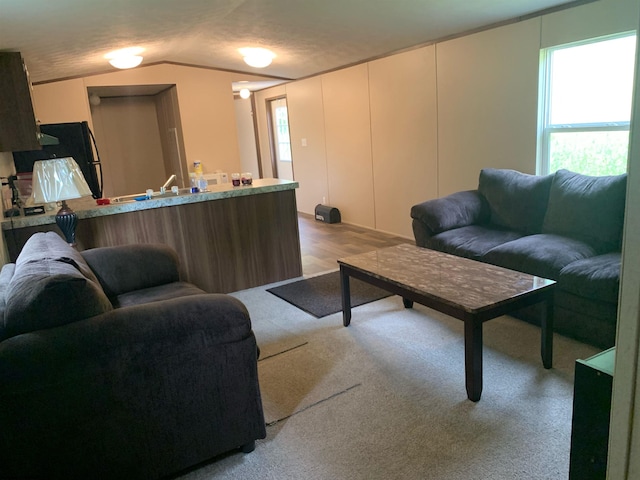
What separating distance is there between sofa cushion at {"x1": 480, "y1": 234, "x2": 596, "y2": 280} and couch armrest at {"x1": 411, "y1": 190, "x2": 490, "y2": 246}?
60 cm

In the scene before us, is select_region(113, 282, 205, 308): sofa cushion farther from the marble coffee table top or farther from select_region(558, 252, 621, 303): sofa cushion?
select_region(558, 252, 621, 303): sofa cushion

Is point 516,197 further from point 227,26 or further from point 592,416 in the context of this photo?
point 227,26

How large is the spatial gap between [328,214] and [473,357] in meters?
4.69

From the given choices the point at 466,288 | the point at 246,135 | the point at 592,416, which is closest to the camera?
the point at 592,416

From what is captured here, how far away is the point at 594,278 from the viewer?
2.60m

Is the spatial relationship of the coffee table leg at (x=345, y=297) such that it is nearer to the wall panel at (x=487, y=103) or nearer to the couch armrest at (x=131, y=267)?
the couch armrest at (x=131, y=267)

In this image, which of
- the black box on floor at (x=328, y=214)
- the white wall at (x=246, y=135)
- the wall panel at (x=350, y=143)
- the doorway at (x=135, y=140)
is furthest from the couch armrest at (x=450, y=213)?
the white wall at (x=246, y=135)

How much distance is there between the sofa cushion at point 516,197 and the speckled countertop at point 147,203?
1734mm

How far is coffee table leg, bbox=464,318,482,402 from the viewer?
7.06 feet

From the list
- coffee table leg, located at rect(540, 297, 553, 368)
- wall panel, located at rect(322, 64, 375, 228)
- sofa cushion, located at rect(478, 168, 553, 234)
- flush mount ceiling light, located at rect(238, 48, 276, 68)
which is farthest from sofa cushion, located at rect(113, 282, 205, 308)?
wall panel, located at rect(322, 64, 375, 228)

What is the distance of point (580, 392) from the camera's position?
1273 millimetres

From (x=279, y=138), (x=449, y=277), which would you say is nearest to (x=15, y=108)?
(x=449, y=277)

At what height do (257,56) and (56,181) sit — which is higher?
(257,56)

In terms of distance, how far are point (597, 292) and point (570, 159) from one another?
1.61 m
